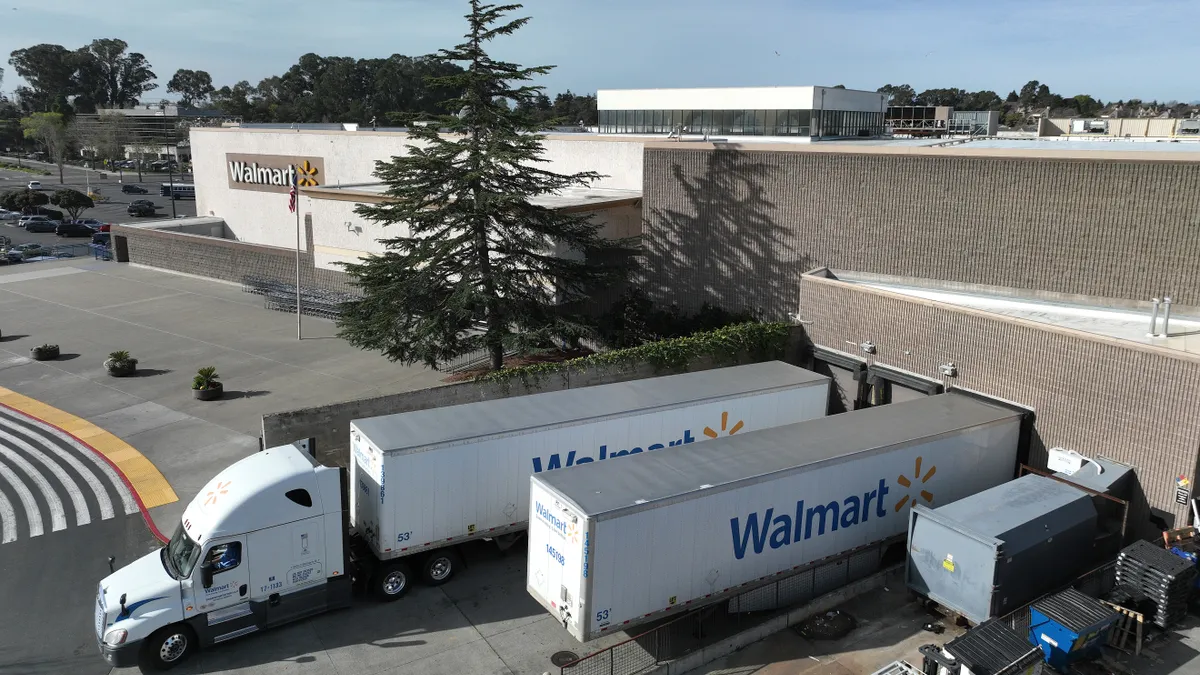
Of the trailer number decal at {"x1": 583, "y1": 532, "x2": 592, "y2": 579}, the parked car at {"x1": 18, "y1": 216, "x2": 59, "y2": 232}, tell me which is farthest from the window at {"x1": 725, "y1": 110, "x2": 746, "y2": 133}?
the parked car at {"x1": 18, "y1": 216, "x2": 59, "y2": 232}

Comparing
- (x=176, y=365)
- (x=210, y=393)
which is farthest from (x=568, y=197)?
(x=176, y=365)

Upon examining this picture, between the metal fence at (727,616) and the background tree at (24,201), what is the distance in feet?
253

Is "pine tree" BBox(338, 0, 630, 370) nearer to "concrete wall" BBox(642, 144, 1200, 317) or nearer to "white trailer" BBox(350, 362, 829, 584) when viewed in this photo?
"concrete wall" BBox(642, 144, 1200, 317)

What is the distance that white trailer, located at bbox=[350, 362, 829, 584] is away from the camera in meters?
14.8

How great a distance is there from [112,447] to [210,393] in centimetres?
385

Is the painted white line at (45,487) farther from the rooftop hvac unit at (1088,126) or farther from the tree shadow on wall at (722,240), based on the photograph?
the rooftop hvac unit at (1088,126)

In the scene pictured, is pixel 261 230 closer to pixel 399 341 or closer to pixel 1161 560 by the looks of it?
pixel 399 341

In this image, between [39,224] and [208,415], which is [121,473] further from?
[39,224]

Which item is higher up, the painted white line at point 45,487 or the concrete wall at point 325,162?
the concrete wall at point 325,162

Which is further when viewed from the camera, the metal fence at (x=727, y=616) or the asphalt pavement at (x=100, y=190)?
the asphalt pavement at (x=100, y=190)

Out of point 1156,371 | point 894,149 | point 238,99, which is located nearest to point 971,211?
point 894,149

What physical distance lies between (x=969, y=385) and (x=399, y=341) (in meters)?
15.8

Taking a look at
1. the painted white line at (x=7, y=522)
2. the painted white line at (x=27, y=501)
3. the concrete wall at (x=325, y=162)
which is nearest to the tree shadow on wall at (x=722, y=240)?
the concrete wall at (x=325, y=162)

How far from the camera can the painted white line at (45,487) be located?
18.7 metres
